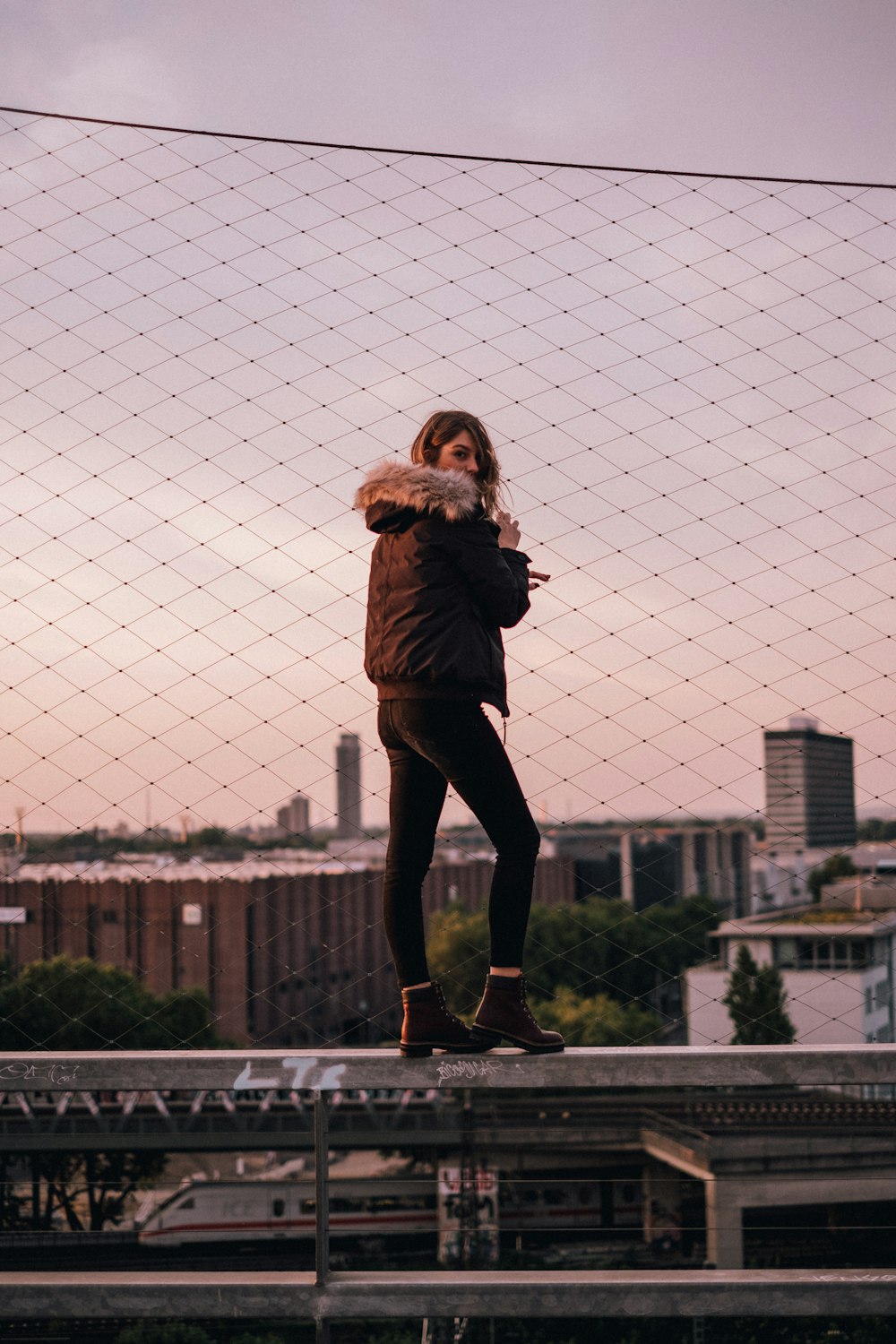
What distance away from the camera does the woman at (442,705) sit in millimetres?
2508

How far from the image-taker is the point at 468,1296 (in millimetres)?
2367

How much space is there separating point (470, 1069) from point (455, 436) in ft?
4.75

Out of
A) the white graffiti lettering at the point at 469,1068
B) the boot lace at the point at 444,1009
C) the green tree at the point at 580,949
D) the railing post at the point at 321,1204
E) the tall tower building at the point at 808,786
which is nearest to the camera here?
the railing post at the point at 321,1204

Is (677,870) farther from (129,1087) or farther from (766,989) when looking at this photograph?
(129,1087)

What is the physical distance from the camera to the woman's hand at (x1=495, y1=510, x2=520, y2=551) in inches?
109

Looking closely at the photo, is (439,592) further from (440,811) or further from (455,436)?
(440,811)

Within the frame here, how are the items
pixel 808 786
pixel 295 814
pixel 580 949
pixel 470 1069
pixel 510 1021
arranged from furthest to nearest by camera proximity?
pixel 580 949 → pixel 295 814 → pixel 808 786 → pixel 510 1021 → pixel 470 1069

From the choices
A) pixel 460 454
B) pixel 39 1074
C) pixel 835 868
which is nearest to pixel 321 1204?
pixel 39 1074

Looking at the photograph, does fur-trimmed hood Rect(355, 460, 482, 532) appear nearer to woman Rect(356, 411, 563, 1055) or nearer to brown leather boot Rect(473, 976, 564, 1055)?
woman Rect(356, 411, 563, 1055)

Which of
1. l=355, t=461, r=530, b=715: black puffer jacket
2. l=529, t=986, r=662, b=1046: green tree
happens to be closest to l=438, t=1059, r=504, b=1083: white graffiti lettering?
l=355, t=461, r=530, b=715: black puffer jacket

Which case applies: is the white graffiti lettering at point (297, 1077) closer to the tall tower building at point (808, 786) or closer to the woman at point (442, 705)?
the woman at point (442, 705)

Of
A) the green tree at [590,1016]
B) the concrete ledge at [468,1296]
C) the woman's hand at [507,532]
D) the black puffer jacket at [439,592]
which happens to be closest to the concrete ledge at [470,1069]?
the concrete ledge at [468,1296]

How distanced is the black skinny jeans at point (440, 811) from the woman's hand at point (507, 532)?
0.46 meters

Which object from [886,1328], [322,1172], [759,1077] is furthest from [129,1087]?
[886,1328]
